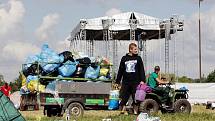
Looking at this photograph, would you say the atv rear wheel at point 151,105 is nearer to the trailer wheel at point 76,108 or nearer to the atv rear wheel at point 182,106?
the atv rear wheel at point 182,106

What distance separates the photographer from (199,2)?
4697cm

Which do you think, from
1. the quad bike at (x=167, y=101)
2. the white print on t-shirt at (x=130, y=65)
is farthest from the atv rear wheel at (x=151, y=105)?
the white print on t-shirt at (x=130, y=65)

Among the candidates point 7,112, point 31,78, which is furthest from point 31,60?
point 7,112

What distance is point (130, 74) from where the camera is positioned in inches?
510

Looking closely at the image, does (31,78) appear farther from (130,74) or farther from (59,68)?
(130,74)

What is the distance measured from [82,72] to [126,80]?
400 centimetres

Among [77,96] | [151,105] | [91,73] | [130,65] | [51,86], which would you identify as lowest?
[151,105]

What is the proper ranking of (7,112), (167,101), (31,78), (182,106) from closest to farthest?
(7,112) < (31,78) < (167,101) < (182,106)

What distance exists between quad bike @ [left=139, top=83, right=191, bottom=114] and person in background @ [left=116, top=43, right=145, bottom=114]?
3.41 meters

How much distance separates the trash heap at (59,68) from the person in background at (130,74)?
12.2 ft

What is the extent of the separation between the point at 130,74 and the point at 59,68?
4.31 m

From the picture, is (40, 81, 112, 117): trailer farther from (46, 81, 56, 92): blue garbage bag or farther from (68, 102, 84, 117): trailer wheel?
(46, 81, 56, 92): blue garbage bag

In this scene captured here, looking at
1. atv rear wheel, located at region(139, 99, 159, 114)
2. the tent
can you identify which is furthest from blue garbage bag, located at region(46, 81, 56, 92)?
the tent

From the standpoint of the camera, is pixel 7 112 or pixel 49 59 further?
pixel 49 59
